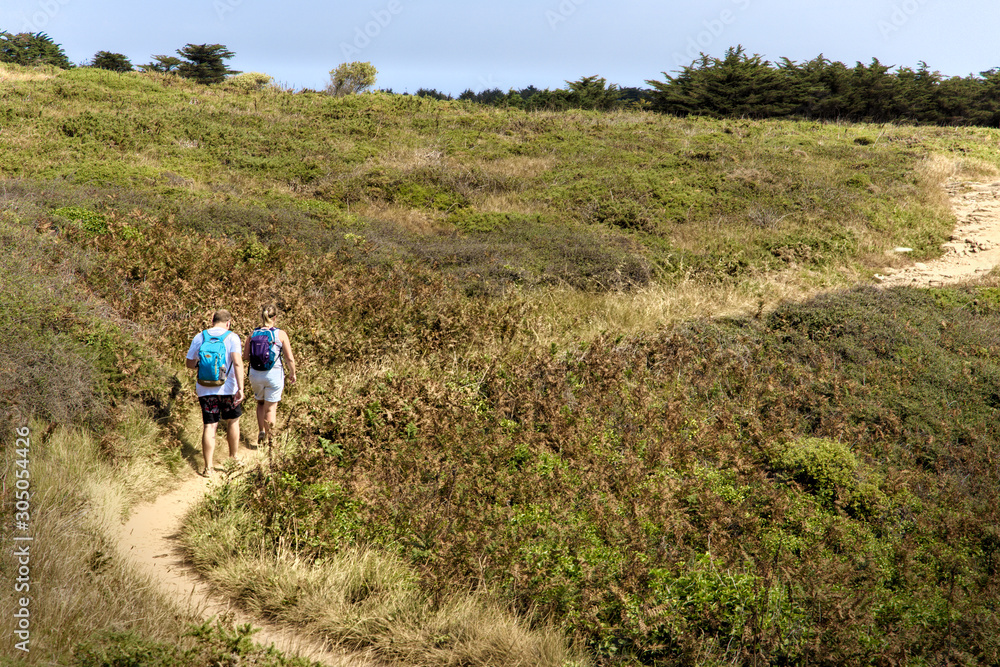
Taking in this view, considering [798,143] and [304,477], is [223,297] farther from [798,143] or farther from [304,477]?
[798,143]

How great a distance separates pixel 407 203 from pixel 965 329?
11.6m

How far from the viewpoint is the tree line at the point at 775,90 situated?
30.9m

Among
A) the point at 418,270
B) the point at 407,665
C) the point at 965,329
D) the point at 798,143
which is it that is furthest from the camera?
the point at 798,143

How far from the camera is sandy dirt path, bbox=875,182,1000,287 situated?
12781 mm

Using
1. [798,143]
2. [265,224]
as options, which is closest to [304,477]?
[265,224]

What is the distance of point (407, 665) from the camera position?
4168 mm

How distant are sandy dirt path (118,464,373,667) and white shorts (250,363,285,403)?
89cm

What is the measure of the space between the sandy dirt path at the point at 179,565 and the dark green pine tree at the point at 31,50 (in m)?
43.9

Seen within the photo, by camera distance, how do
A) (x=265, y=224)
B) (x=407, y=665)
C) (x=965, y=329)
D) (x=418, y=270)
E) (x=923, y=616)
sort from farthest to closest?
1. (x=265, y=224)
2. (x=418, y=270)
3. (x=965, y=329)
4. (x=923, y=616)
5. (x=407, y=665)

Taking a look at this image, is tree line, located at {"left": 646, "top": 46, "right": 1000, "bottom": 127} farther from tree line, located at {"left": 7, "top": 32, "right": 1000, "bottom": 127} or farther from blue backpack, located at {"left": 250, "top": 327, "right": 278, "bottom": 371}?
blue backpack, located at {"left": 250, "top": 327, "right": 278, "bottom": 371}

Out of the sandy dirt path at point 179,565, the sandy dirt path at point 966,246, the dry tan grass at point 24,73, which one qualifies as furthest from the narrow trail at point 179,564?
the dry tan grass at point 24,73

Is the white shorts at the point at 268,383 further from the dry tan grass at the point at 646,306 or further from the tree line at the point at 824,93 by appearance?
the tree line at the point at 824,93

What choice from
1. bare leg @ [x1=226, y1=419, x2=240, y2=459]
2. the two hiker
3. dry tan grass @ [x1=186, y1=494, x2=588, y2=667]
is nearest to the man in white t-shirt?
the two hiker

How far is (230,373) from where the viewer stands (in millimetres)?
6199
